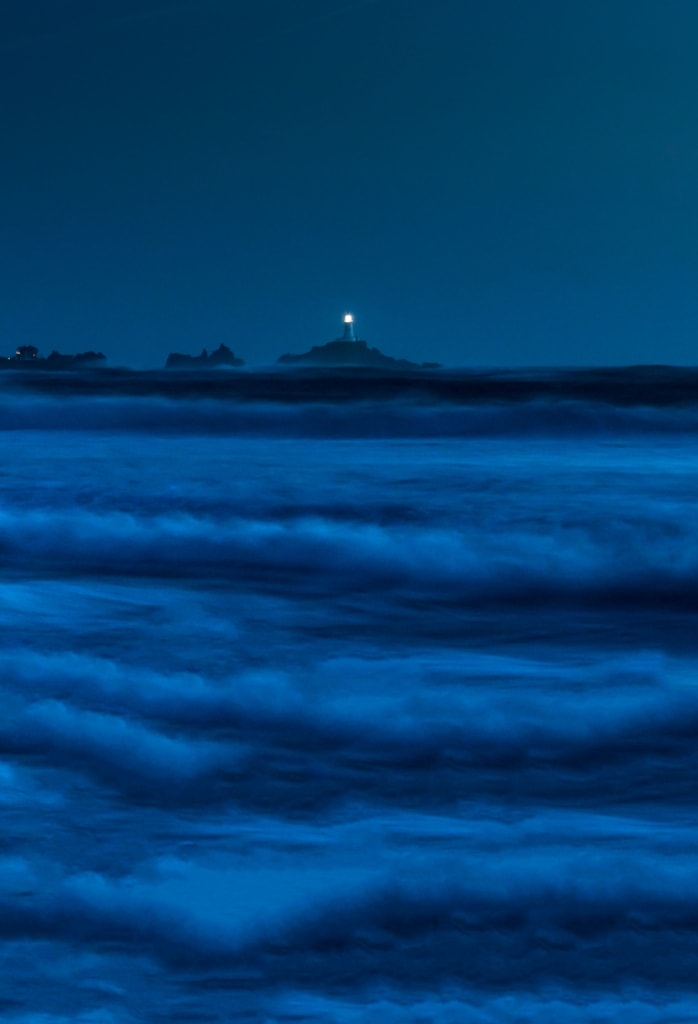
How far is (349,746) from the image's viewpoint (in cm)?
250

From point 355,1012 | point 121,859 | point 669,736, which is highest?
point 669,736

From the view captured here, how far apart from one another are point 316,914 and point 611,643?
114cm

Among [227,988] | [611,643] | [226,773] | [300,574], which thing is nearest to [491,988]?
[227,988]

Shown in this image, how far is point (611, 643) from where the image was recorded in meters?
2.92

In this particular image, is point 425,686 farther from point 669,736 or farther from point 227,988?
point 227,988

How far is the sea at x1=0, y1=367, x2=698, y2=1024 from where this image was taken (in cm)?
203

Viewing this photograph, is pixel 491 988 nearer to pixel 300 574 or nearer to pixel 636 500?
pixel 300 574

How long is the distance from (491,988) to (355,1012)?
0.78 ft

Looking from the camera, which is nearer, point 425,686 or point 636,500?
point 425,686

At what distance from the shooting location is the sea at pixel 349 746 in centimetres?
203

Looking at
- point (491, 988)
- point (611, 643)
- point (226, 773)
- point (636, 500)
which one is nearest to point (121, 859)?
point (226, 773)

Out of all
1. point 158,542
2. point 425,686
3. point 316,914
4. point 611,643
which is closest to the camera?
point 316,914

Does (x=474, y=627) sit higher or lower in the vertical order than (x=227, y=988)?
higher

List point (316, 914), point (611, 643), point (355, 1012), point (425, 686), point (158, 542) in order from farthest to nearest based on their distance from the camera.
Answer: point (158, 542) < point (611, 643) < point (425, 686) < point (316, 914) < point (355, 1012)
